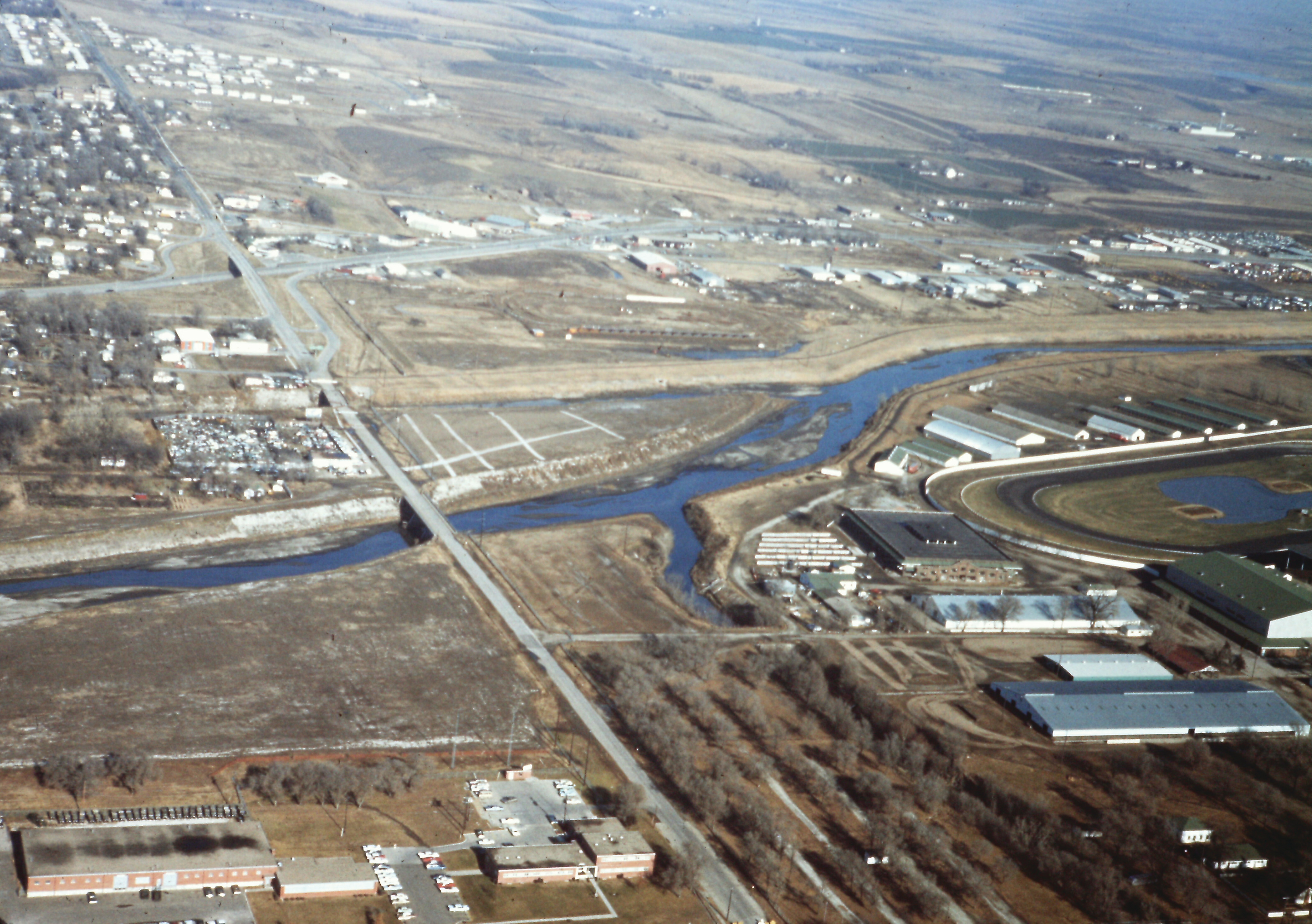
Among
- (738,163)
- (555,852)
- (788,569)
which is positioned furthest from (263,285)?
(738,163)

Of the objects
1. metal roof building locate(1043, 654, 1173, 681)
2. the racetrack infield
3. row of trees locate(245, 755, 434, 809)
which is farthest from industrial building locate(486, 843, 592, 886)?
the racetrack infield

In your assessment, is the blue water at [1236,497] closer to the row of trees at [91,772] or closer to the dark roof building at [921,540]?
the dark roof building at [921,540]

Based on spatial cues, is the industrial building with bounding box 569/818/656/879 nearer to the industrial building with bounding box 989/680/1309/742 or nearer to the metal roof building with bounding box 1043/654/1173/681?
the industrial building with bounding box 989/680/1309/742

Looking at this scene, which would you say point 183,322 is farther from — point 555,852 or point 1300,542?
point 1300,542

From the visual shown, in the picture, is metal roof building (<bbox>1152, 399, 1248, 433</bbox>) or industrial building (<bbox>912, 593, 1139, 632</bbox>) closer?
industrial building (<bbox>912, 593, 1139, 632</bbox>)

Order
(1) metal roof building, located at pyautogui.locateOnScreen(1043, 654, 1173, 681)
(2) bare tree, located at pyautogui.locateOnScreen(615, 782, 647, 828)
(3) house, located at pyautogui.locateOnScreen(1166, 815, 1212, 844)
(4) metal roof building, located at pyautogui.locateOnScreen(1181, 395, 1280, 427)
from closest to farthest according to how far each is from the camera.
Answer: (2) bare tree, located at pyautogui.locateOnScreen(615, 782, 647, 828)
(3) house, located at pyautogui.locateOnScreen(1166, 815, 1212, 844)
(1) metal roof building, located at pyautogui.locateOnScreen(1043, 654, 1173, 681)
(4) metal roof building, located at pyautogui.locateOnScreen(1181, 395, 1280, 427)

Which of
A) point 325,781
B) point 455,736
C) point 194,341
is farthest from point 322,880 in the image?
point 194,341

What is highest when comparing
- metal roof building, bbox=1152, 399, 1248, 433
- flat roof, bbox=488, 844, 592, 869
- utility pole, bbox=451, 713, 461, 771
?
metal roof building, bbox=1152, 399, 1248, 433
